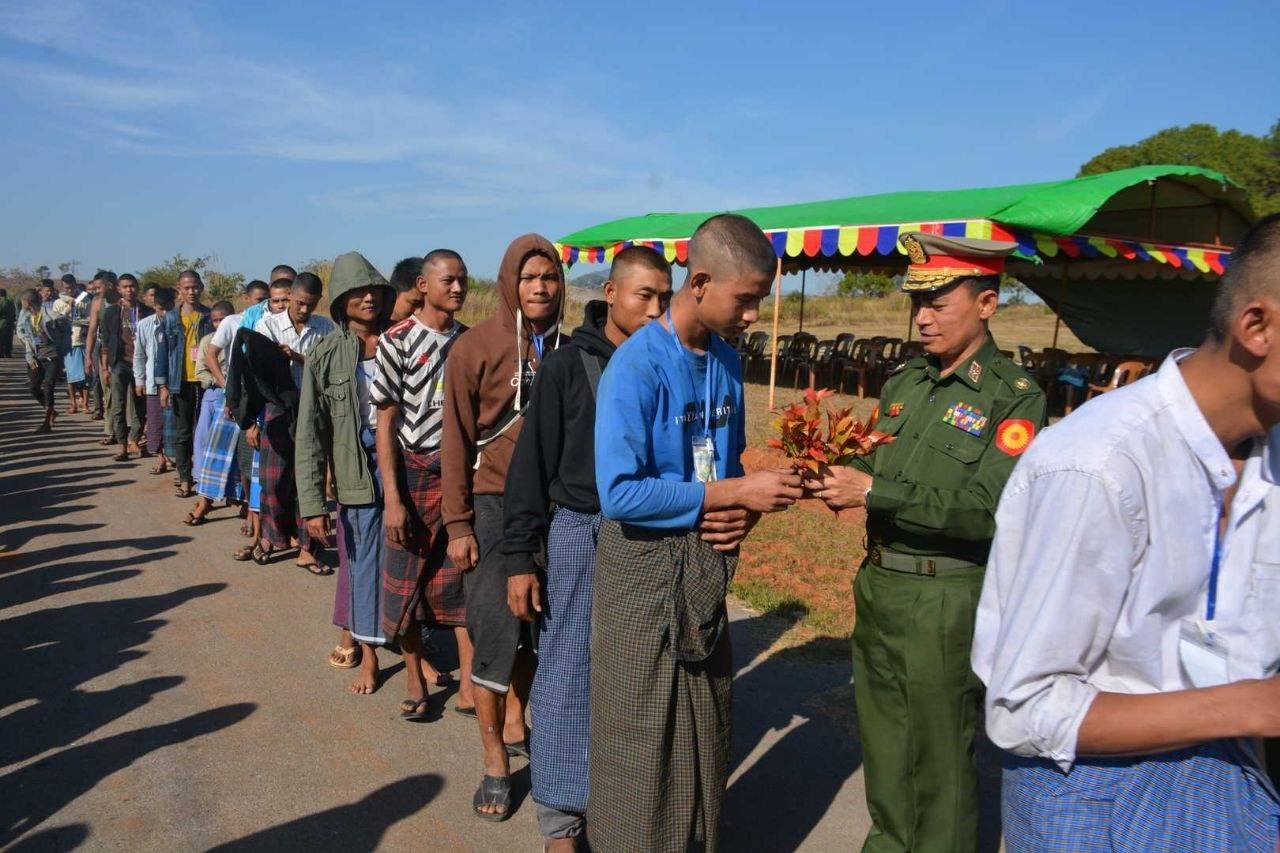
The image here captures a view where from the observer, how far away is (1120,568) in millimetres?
1375

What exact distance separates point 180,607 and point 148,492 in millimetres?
4056

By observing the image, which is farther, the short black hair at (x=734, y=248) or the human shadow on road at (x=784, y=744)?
the human shadow on road at (x=784, y=744)

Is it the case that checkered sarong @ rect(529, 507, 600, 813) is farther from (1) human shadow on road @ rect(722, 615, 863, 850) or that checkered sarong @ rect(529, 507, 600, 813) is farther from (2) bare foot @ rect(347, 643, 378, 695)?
(2) bare foot @ rect(347, 643, 378, 695)

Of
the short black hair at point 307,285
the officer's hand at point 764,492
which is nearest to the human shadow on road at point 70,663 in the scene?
the short black hair at point 307,285

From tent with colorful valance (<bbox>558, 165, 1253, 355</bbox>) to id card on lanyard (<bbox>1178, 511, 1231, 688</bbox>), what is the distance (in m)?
10.3

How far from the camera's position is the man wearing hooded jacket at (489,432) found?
347cm

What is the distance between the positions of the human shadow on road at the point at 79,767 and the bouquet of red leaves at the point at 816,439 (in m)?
3.14

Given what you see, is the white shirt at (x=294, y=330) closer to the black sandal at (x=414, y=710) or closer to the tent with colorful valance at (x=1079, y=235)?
the black sandal at (x=414, y=710)

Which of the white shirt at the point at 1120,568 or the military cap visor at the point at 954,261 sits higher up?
the military cap visor at the point at 954,261

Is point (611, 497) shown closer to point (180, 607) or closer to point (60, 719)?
point (60, 719)

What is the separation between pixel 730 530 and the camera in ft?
8.04

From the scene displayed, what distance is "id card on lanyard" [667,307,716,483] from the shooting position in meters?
2.53

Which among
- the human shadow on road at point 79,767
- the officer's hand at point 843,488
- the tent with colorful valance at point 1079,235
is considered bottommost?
the human shadow on road at point 79,767

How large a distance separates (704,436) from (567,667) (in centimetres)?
98
